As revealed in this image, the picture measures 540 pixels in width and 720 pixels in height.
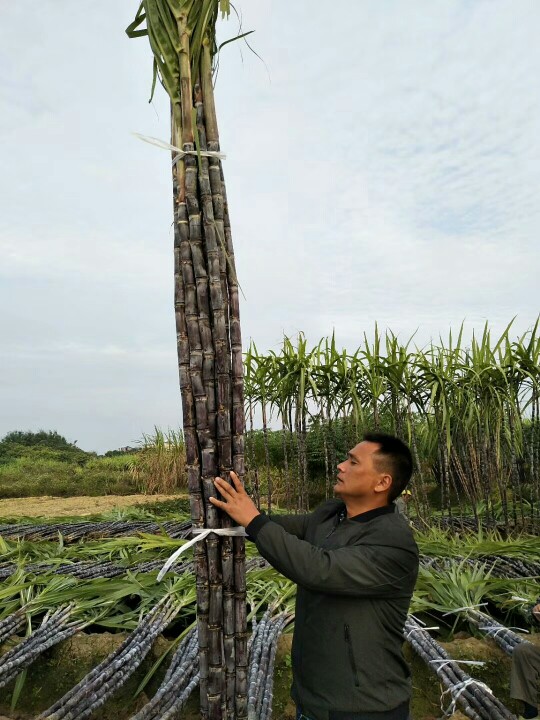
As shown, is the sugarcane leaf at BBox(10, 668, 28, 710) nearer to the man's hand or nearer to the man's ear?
the man's hand

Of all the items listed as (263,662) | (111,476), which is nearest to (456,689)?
(263,662)

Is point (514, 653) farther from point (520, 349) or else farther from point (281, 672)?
point (520, 349)

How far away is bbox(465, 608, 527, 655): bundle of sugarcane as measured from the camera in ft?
9.81

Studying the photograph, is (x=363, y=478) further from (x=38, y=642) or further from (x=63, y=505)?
(x=63, y=505)

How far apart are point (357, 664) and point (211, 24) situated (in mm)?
1992

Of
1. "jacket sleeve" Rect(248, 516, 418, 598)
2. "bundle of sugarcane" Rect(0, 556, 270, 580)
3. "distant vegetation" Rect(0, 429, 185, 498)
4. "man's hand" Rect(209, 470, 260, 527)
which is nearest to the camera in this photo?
"jacket sleeve" Rect(248, 516, 418, 598)

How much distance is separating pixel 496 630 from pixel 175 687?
5.49 feet

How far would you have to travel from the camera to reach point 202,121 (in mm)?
1912

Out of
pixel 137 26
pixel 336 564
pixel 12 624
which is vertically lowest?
pixel 12 624

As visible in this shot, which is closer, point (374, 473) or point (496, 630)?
A: point (374, 473)

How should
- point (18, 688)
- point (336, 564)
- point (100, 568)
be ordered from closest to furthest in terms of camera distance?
1. point (336, 564)
2. point (18, 688)
3. point (100, 568)

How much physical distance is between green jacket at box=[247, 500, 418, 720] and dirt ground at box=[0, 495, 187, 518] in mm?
9029

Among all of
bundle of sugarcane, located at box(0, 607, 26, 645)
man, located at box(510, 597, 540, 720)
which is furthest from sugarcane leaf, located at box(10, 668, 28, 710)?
man, located at box(510, 597, 540, 720)

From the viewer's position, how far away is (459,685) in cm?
263
